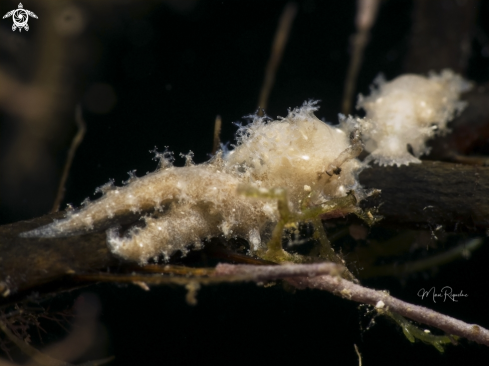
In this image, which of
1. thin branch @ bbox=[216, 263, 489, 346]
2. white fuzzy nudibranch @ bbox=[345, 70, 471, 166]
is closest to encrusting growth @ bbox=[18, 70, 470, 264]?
thin branch @ bbox=[216, 263, 489, 346]

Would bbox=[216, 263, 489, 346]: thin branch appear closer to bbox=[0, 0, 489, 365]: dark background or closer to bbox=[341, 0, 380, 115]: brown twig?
bbox=[0, 0, 489, 365]: dark background

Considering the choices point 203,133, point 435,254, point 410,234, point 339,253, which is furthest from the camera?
point 203,133

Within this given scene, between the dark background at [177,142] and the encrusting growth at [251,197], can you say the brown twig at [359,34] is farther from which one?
the encrusting growth at [251,197]

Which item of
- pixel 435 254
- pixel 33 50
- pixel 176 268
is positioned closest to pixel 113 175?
pixel 33 50

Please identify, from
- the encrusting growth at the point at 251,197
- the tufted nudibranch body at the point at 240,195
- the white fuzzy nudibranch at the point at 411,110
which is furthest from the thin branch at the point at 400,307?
the white fuzzy nudibranch at the point at 411,110

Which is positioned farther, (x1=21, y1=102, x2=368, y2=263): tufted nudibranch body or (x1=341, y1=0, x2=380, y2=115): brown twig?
(x1=341, y1=0, x2=380, y2=115): brown twig


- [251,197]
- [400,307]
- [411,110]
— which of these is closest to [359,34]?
[411,110]

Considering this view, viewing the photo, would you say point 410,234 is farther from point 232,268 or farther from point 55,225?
point 55,225

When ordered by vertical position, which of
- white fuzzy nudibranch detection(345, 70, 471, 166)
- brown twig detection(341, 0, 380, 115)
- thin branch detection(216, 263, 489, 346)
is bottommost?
thin branch detection(216, 263, 489, 346)
